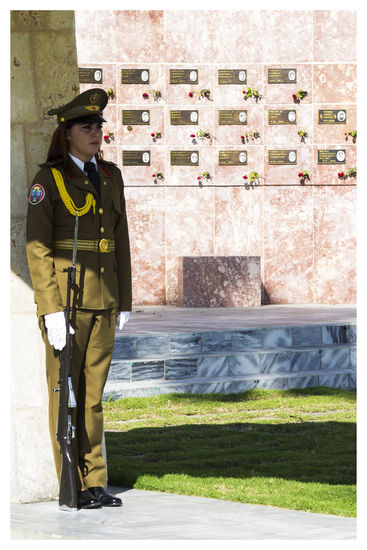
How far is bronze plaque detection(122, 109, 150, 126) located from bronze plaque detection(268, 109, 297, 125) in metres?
2.15

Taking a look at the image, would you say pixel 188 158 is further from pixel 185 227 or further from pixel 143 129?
pixel 185 227

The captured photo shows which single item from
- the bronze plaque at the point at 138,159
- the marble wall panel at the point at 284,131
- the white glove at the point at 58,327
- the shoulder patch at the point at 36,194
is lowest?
the white glove at the point at 58,327

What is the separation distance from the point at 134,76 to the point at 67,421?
13.8m

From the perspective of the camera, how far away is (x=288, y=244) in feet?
62.1

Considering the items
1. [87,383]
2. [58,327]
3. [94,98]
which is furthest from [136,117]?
[58,327]

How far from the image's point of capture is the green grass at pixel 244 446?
6.25 meters

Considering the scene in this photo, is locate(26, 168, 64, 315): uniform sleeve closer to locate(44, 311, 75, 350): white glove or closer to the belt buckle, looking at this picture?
locate(44, 311, 75, 350): white glove

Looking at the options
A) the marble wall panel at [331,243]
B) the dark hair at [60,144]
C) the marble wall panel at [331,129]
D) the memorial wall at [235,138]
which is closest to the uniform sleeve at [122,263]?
the dark hair at [60,144]

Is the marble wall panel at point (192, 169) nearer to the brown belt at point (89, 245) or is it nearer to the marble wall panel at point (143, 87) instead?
the marble wall panel at point (143, 87)

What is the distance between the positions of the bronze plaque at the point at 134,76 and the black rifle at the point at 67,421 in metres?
13.5

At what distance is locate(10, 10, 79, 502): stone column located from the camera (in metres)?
5.97

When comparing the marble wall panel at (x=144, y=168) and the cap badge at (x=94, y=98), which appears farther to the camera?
the marble wall panel at (x=144, y=168)

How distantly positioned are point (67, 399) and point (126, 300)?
0.72 m

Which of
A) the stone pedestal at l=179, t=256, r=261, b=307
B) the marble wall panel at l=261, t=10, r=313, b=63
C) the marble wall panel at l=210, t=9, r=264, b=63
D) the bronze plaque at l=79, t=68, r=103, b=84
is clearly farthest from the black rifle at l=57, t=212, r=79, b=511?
the marble wall panel at l=261, t=10, r=313, b=63
